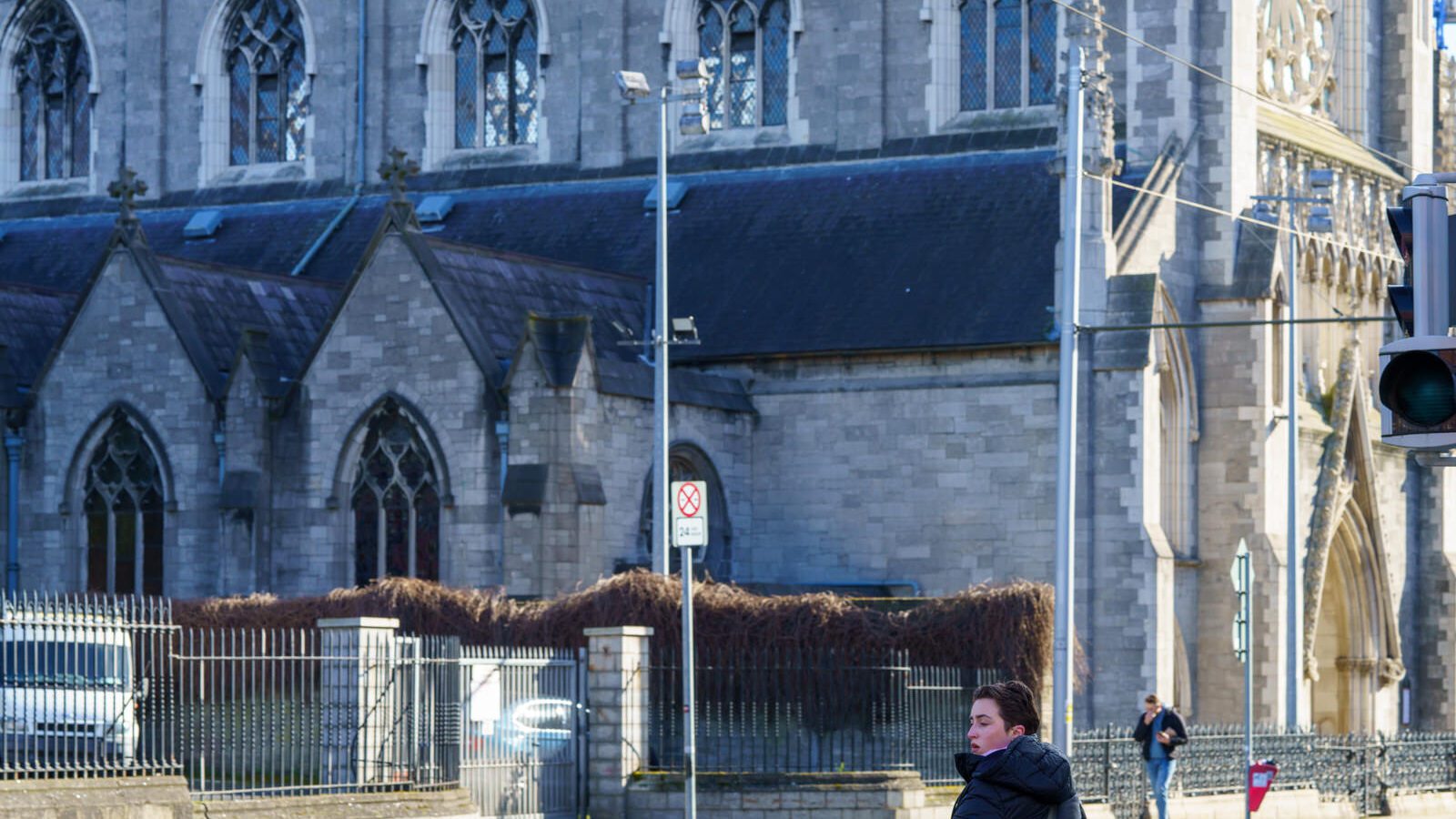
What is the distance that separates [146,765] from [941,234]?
22.3 m

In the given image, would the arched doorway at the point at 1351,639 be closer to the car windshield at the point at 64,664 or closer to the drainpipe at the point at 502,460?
the drainpipe at the point at 502,460

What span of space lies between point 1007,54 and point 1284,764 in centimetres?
1367

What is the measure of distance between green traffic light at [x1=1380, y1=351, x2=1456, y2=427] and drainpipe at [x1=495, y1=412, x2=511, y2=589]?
27.9 metres

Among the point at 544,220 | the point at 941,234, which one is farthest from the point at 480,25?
the point at 941,234

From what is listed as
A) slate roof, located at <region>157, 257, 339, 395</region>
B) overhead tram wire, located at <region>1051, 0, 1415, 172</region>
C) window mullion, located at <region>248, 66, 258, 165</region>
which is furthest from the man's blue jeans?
window mullion, located at <region>248, 66, 258, 165</region>

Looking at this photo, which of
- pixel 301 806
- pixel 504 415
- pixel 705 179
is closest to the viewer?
pixel 301 806

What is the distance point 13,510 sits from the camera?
4203cm

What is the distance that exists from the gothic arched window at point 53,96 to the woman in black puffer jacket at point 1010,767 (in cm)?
4447

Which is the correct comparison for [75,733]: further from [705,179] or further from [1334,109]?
[1334,109]

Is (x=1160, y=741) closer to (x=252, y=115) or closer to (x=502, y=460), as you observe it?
(x=502, y=460)

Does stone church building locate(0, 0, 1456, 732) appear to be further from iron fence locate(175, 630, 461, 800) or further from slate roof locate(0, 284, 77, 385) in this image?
iron fence locate(175, 630, 461, 800)

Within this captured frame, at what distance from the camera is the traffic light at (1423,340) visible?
1036cm

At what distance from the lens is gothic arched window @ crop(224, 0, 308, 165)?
50844 millimetres

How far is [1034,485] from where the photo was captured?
39844 millimetres
